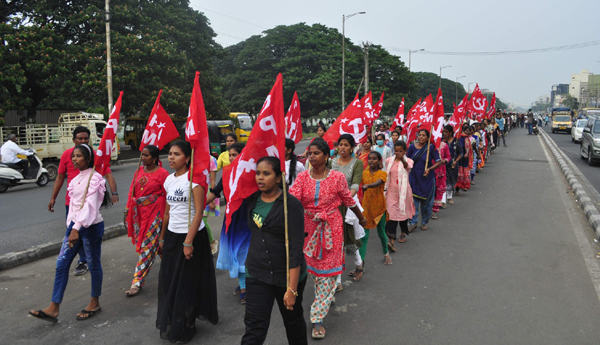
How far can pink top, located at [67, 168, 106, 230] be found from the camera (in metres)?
3.72

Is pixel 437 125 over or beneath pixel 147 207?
over

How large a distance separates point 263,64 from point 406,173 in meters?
37.8

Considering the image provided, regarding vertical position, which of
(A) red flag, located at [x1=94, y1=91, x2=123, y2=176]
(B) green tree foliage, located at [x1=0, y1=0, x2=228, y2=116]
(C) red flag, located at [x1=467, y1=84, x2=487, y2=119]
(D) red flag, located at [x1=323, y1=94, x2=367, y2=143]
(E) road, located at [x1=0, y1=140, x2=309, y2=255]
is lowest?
(E) road, located at [x1=0, y1=140, x2=309, y2=255]

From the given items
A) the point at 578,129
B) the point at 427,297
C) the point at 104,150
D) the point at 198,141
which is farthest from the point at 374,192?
the point at 578,129

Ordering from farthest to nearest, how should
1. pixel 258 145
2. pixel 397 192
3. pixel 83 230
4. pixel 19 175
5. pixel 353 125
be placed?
pixel 19 175, pixel 353 125, pixel 397 192, pixel 83 230, pixel 258 145

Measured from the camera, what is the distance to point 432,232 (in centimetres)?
683

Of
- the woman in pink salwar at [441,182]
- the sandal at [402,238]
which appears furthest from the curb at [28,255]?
the woman in pink salwar at [441,182]

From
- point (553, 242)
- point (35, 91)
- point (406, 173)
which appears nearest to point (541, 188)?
point (553, 242)

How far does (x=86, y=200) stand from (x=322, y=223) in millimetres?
2003

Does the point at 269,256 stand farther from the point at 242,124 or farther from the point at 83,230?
the point at 242,124

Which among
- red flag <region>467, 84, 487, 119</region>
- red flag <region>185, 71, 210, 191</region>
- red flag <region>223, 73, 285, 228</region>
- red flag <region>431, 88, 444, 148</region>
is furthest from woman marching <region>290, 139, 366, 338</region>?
red flag <region>467, 84, 487, 119</region>

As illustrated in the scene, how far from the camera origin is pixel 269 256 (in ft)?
8.93

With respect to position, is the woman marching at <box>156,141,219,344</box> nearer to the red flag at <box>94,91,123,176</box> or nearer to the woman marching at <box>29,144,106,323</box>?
the woman marching at <box>29,144,106,323</box>

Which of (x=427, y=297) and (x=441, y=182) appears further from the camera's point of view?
(x=441, y=182)
